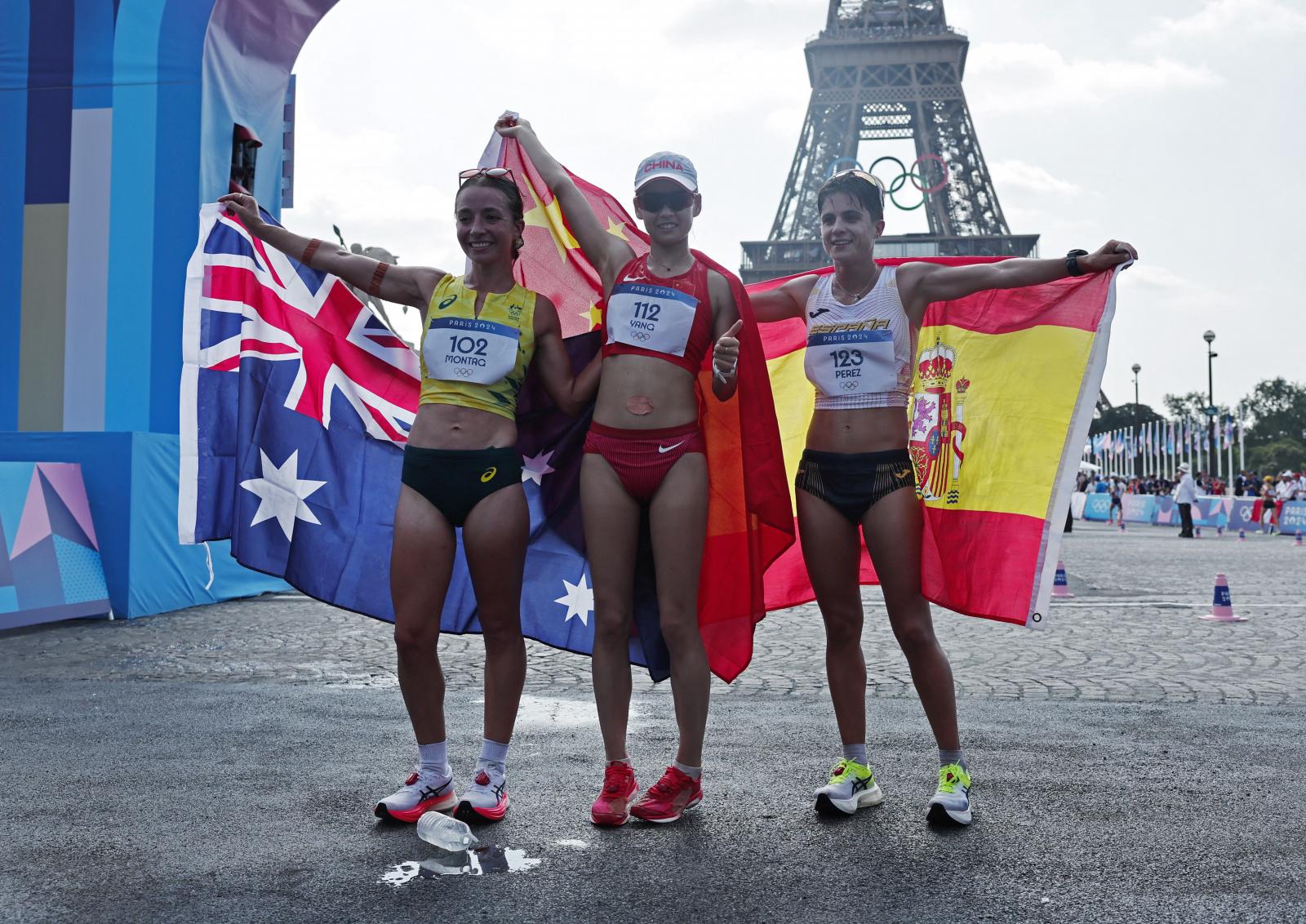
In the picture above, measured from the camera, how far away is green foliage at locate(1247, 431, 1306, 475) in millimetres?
89250

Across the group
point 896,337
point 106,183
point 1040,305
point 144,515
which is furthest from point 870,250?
point 106,183

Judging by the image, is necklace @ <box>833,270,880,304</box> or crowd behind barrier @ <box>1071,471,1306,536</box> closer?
necklace @ <box>833,270,880,304</box>

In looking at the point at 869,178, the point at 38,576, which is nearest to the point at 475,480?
the point at 869,178

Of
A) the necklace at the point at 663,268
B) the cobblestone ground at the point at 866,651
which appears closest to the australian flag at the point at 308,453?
the necklace at the point at 663,268

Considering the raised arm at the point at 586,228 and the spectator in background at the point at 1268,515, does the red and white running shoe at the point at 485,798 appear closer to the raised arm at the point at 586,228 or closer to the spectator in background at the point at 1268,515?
the raised arm at the point at 586,228

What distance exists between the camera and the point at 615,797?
3.75m

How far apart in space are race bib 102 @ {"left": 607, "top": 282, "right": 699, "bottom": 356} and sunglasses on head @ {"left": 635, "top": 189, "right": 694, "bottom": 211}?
0.86 ft

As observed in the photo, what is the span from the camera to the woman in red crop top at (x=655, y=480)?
384 cm

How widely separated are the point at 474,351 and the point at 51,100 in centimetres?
905

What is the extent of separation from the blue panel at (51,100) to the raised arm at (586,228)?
8306 mm

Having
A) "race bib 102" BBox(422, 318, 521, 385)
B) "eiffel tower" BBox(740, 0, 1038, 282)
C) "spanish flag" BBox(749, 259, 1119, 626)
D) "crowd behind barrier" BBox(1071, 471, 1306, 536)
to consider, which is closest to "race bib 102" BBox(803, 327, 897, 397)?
"spanish flag" BBox(749, 259, 1119, 626)

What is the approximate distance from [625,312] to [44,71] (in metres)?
9.34

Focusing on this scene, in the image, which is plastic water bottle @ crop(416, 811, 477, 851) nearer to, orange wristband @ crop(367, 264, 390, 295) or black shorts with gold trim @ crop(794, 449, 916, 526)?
black shorts with gold trim @ crop(794, 449, 916, 526)

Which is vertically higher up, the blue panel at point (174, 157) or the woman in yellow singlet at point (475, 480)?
the blue panel at point (174, 157)
